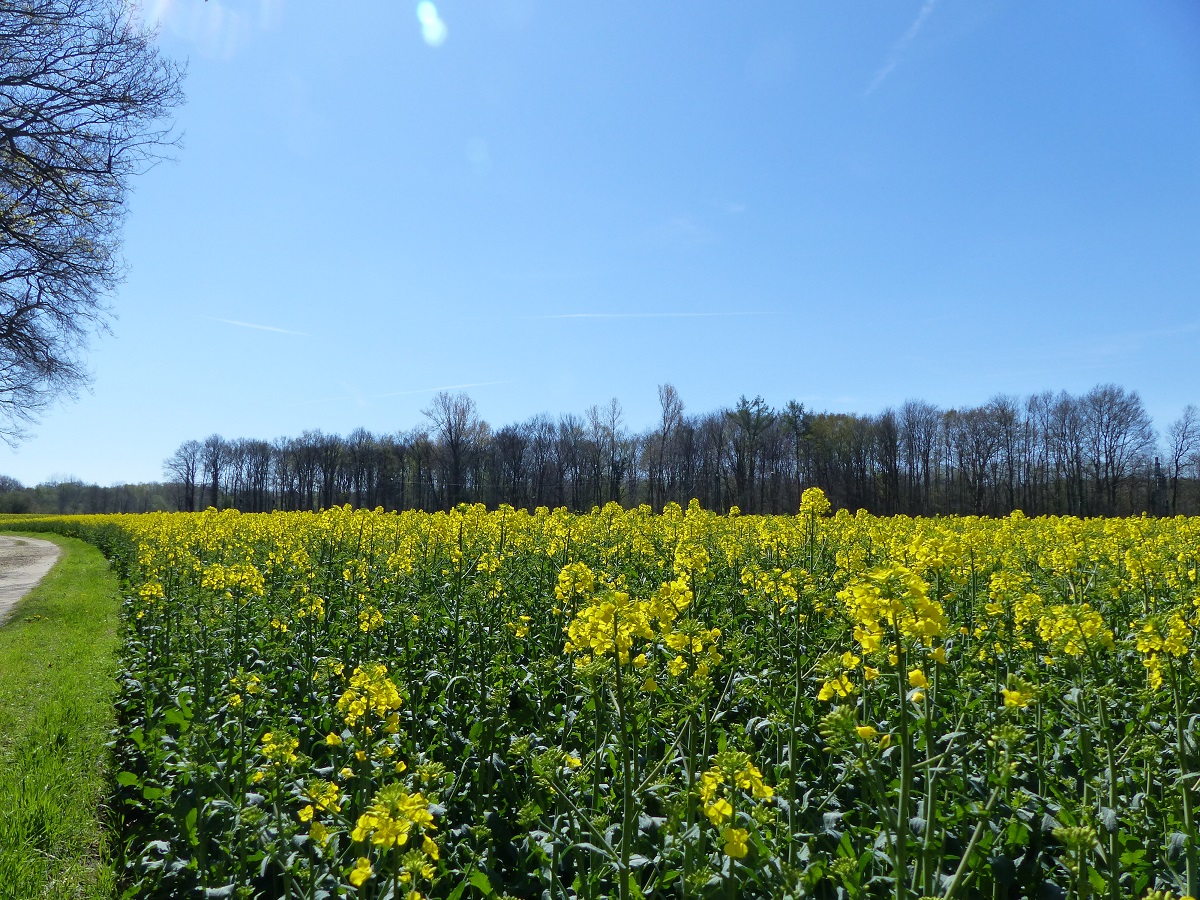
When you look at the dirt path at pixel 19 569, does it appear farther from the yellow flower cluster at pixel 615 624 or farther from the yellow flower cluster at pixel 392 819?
the yellow flower cluster at pixel 392 819

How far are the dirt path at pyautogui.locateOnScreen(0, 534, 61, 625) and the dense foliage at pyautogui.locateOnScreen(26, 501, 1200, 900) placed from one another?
749cm

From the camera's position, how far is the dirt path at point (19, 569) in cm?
1173

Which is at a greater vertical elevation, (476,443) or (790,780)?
(476,443)

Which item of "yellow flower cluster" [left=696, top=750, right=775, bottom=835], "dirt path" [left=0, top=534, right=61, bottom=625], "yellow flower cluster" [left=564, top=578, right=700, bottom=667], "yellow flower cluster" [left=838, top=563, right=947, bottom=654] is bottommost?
"dirt path" [left=0, top=534, right=61, bottom=625]

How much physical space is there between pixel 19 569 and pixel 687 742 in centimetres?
2045

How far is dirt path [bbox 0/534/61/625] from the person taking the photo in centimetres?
1173

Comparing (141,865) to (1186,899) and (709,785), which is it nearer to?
(709,785)

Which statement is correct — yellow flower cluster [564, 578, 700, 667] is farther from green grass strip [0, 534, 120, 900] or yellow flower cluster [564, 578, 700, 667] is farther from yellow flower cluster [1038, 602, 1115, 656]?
green grass strip [0, 534, 120, 900]

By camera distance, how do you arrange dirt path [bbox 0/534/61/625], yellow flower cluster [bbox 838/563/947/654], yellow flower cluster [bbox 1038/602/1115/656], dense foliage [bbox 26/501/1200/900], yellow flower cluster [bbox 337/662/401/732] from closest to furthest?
yellow flower cluster [bbox 838/563/947/654] → dense foliage [bbox 26/501/1200/900] → yellow flower cluster [bbox 337/662/401/732] → yellow flower cluster [bbox 1038/602/1115/656] → dirt path [bbox 0/534/61/625]

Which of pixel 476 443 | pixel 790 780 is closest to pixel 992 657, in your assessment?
pixel 790 780

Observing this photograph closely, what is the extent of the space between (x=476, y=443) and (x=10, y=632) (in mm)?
55804

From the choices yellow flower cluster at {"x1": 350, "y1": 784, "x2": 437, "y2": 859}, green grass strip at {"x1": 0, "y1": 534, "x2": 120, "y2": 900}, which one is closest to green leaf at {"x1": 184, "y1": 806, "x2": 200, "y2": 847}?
green grass strip at {"x1": 0, "y1": 534, "x2": 120, "y2": 900}

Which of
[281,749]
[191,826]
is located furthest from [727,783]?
[191,826]

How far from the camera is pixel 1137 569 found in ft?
16.1
